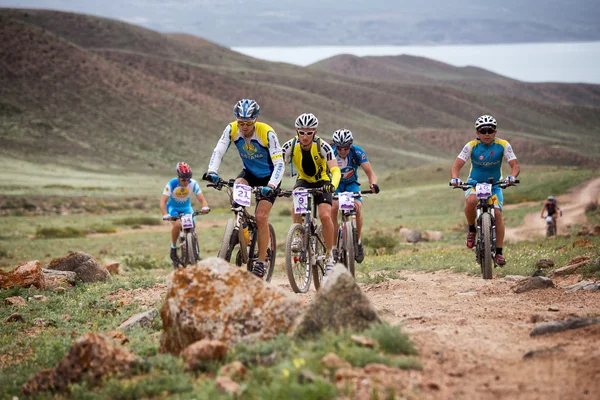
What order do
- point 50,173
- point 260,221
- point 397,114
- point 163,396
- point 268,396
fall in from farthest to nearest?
point 397,114 < point 50,173 < point 260,221 < point 163,396 < point 268,396

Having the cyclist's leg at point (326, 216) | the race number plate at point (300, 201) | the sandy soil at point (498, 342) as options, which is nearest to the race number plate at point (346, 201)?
the cyclist's leg at point (326, 216)

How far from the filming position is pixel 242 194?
32.6 feet

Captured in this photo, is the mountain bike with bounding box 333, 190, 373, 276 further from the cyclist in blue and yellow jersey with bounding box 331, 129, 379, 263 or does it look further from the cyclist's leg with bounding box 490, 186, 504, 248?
the cyclist's leg with bounding box 490, 186, 504, 248

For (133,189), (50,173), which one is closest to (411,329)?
(133,189)

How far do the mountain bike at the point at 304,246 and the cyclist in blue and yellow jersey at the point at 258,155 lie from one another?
11.7 inches

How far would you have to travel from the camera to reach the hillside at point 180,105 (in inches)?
3260

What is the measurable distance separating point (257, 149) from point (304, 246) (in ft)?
5.05

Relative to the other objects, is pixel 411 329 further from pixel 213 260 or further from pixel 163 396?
pixel 163 396

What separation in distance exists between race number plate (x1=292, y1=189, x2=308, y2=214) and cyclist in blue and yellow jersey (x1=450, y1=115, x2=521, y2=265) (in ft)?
8.68

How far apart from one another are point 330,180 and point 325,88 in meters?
150

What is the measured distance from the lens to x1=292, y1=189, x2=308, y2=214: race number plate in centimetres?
1011

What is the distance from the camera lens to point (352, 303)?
6.49 m

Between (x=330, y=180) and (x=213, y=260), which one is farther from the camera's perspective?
(x=330, y=180)

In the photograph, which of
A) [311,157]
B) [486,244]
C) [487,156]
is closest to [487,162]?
[487,156]
